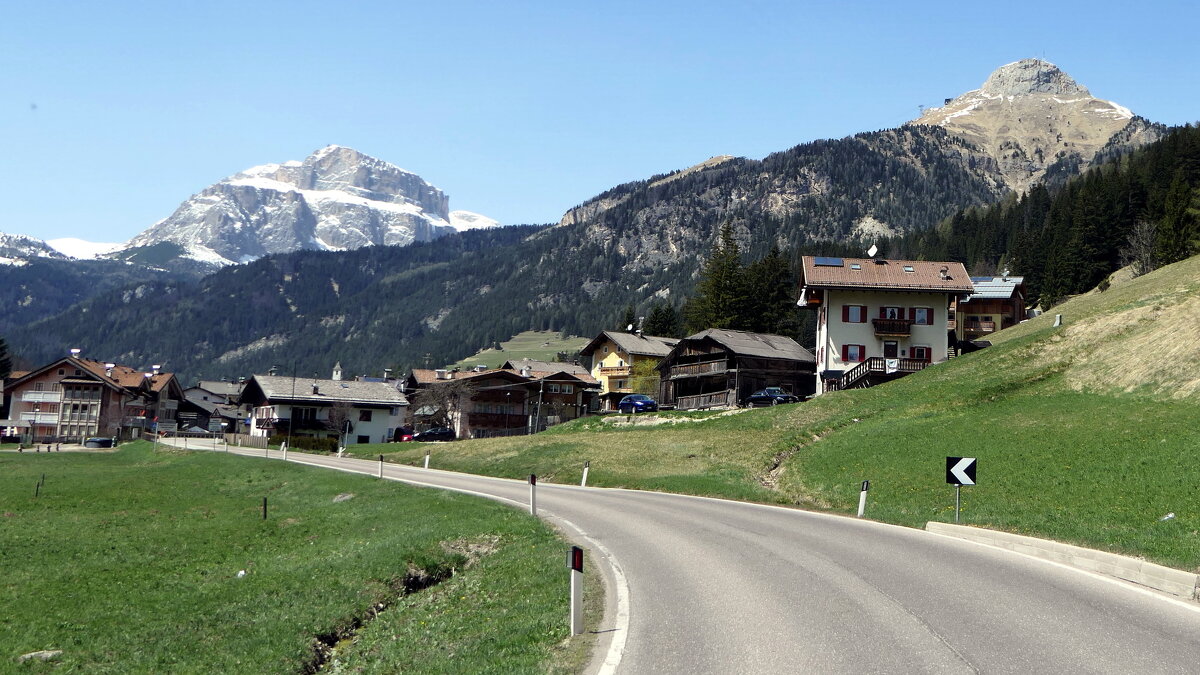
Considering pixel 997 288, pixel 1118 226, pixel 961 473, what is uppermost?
pixel 1118 226

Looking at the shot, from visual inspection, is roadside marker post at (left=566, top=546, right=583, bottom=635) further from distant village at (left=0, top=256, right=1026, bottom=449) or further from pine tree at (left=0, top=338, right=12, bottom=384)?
pine tree at (left=0, top=338, right=12, bottom=384)

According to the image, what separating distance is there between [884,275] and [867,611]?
2556 inches

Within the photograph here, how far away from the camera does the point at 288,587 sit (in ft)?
63.5

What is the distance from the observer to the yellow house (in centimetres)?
10800

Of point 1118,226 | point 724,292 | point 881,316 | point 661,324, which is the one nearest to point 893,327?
point 881,316

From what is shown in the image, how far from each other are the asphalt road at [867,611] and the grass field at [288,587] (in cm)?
127

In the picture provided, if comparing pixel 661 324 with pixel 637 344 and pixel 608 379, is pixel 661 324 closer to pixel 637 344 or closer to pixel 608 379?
pixel 637 344

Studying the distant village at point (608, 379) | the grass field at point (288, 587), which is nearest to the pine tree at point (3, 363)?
the distant village at point (608, 379)

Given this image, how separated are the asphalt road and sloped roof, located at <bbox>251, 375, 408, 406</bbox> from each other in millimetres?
89164

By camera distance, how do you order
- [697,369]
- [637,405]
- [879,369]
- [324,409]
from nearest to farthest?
1. [879,369]
2. [637,405]
3. [697,369]
4. [324,409]

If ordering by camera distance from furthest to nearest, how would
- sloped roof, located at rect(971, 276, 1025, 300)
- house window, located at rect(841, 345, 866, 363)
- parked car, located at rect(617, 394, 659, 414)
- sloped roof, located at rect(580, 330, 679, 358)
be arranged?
sloped roof, located at rect(580, 330, 679, 358) < sloped roof, located at rect(971, 276, 1025, 300) < parked car, located at rect(617, 394, 659, 414) < house window, located at rect(841, 345, 866, 363)

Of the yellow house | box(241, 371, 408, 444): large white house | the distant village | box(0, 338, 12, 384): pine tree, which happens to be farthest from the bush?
box(0, 338, 12, 384): pine tree

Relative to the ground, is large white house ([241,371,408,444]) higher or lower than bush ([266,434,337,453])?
higher

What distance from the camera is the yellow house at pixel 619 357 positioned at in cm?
10800
